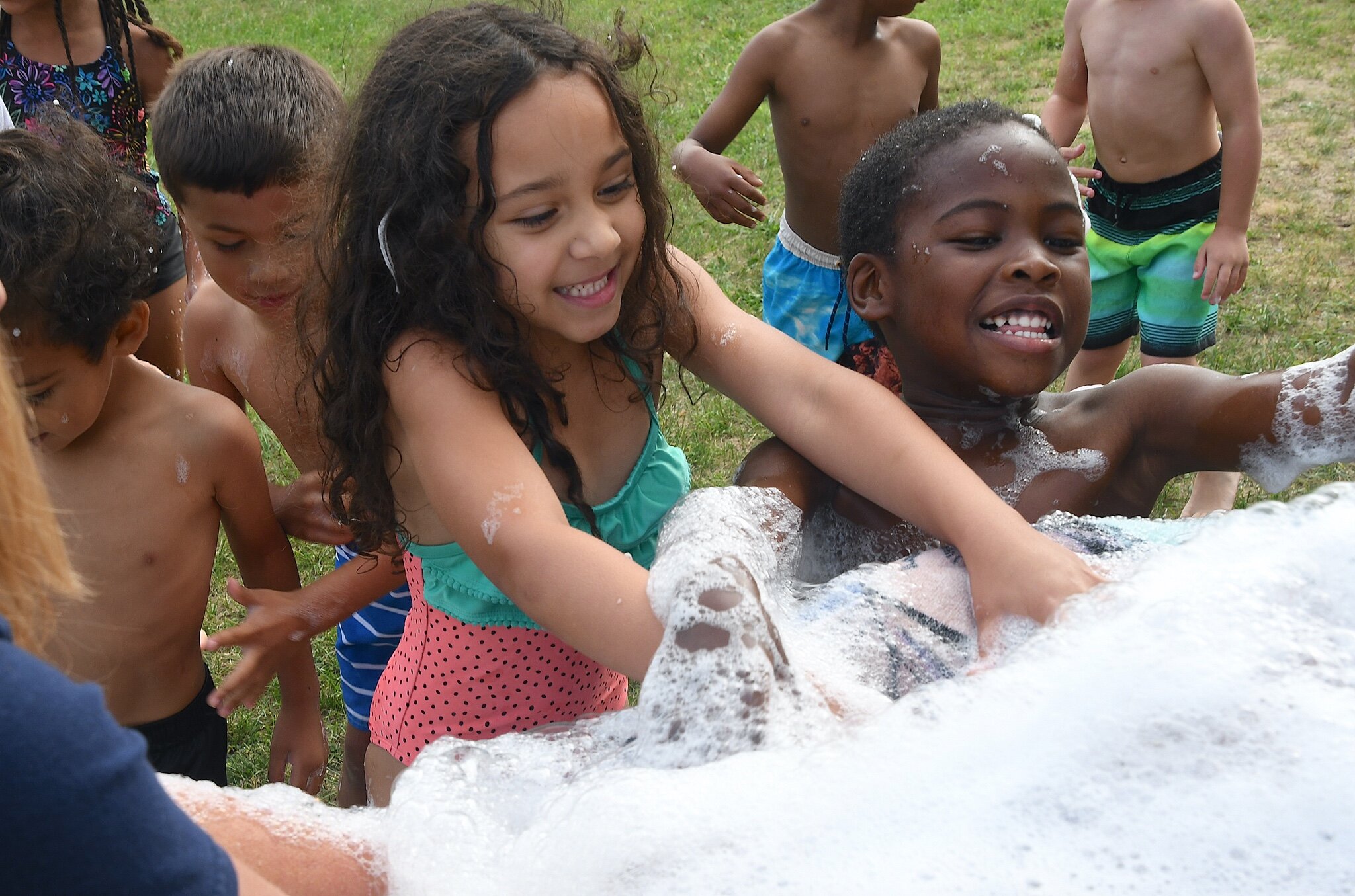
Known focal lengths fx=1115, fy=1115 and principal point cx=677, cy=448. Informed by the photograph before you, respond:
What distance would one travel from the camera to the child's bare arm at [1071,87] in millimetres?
4184

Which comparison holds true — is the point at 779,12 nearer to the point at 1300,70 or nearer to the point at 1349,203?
the point at 1300,70

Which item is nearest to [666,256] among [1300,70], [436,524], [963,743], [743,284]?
[436,524]

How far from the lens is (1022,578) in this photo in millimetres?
1548

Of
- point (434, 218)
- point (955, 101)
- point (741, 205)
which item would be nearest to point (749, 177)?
point (741, 205)

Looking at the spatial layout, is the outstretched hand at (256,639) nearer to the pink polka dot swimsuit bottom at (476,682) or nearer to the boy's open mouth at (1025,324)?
the pink polka dot swimsuit bottom at (476,682)

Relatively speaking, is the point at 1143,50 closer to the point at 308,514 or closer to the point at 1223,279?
the point at 1223,279

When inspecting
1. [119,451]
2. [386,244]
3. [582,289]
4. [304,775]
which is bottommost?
[304,775]

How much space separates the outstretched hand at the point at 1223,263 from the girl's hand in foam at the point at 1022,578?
2.36 meters

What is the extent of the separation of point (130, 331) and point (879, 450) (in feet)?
4.66

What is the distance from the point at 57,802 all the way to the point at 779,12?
10.6m

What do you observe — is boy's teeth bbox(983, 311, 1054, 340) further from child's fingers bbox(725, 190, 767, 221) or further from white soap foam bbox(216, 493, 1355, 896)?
child's fingers bbox(725, 190, 767, 221)

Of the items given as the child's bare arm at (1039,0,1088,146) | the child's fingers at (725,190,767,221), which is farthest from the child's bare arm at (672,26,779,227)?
the child's bare arm at (1039,0,1088,146)

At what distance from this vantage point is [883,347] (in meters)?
2.64

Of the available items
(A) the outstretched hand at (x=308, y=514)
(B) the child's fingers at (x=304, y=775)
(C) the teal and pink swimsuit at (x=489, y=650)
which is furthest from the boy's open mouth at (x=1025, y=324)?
(B) the child's fingers at (x=304, y=775)
